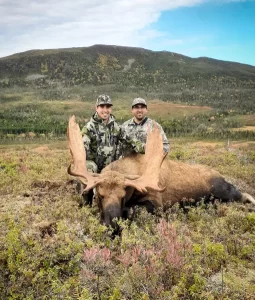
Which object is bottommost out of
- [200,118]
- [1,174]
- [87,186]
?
[200,118]

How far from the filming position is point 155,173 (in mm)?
6152

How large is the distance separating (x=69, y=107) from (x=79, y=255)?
4570 inches

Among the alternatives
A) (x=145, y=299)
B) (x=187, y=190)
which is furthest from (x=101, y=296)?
(x=187, y=190)

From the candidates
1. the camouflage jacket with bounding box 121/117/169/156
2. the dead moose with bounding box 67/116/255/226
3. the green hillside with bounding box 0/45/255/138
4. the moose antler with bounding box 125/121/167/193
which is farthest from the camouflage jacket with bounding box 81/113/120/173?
the green hillside with bounding box 0/45/255/138

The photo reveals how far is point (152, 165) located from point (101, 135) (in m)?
2.00

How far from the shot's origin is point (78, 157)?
657 cm

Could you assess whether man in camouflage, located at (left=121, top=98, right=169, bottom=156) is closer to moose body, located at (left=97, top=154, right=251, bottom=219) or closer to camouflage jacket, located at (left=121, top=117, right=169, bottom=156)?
camouflage jacket, located at (left=121, top=117, right=169, bottom=156)

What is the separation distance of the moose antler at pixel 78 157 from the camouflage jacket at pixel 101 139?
1034 millimetres

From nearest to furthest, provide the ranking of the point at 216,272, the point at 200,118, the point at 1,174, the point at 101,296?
1. the point at 101,296
2. the point at 216,272
3. the point at 1,174
4. the point at 200,118

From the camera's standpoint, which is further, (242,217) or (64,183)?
(64,183)

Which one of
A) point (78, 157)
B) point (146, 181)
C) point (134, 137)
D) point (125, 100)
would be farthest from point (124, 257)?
point (125, 100)

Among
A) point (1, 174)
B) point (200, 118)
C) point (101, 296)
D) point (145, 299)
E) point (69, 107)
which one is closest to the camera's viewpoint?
point (145, 299)

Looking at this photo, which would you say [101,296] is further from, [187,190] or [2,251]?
[187,190]

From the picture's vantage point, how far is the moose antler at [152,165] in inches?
233
